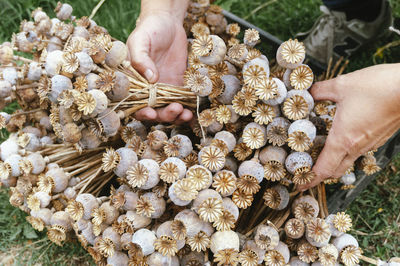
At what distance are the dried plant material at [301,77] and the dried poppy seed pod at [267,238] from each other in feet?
1.57

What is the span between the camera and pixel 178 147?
1220mm

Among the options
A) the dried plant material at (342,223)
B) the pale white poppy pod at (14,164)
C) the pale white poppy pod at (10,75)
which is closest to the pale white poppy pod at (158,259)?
the dried plant material at (342,223)

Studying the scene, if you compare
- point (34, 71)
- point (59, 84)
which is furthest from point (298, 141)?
point (34, 71)

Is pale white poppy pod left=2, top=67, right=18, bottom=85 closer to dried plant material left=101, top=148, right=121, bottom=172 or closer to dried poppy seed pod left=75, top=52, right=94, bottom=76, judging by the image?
dried poppy seed pod left=75, top=52, right=94, bottom=76

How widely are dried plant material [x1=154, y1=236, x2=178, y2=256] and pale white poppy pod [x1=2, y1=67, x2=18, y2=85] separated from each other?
866mm

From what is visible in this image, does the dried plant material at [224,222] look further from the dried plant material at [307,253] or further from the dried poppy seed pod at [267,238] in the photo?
the dried plant material at [307,253]

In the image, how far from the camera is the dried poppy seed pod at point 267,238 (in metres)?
1.13

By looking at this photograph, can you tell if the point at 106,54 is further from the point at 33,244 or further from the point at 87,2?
the point at 87,2

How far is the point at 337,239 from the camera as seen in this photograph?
1.21 meters

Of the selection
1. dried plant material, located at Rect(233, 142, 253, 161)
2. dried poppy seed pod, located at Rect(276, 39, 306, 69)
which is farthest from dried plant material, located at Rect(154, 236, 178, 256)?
dried poppy seed pod, located at Rect(276, 39, 306, 69)

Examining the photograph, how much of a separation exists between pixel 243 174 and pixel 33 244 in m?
1.48

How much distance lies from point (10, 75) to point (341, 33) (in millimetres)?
1980

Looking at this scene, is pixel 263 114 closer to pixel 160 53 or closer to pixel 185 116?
pixel 185 116

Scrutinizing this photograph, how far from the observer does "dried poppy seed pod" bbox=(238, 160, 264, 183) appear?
1139 mm
